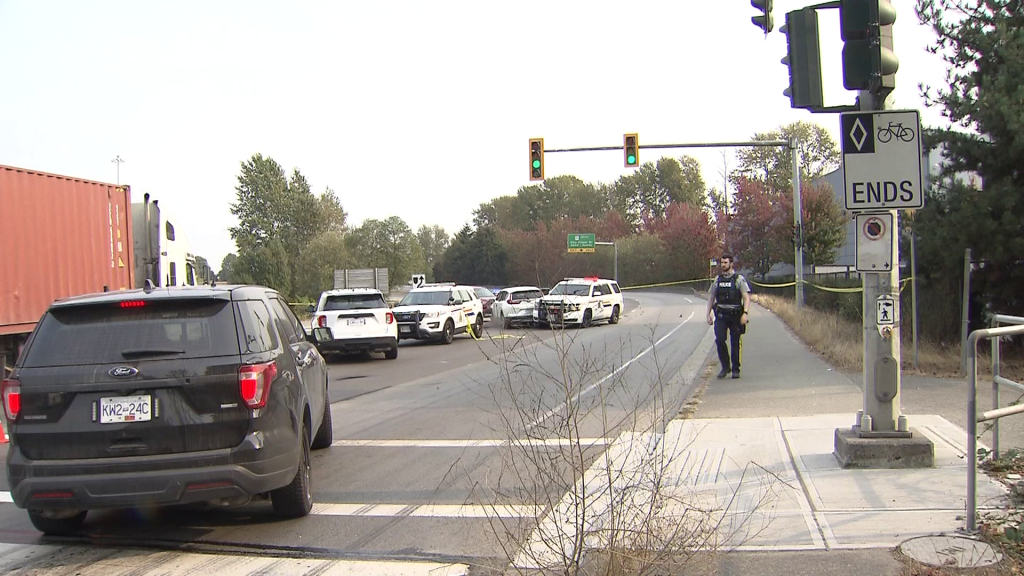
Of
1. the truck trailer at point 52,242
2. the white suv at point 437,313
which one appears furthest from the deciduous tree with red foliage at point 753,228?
the truck trailer at point 52,242

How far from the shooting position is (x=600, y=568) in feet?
13.3

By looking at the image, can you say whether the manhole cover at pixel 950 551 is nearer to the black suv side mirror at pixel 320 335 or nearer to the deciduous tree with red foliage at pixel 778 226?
the black suv side mirror at pixel 320 335

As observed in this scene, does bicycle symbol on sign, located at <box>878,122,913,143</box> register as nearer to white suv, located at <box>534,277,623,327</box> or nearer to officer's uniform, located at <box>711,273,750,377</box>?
officer's uniform, located at <box>711,273,750,377</box>

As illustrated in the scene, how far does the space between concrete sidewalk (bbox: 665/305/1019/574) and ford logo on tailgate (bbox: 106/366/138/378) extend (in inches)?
138

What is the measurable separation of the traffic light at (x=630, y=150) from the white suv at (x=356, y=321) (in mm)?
8615

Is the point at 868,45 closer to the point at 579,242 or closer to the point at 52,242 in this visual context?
the point at 52,242

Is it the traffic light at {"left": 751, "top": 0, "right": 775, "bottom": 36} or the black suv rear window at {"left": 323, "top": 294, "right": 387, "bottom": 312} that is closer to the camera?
the traffic light at {"left": 751, "top": 0, "right": 775, "bottom": 36}

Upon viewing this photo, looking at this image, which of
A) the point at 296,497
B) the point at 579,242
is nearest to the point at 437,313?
the point at 296,497

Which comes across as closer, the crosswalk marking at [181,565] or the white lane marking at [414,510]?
the crosswalk marking at [181,565]

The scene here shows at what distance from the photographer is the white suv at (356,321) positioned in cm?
1823

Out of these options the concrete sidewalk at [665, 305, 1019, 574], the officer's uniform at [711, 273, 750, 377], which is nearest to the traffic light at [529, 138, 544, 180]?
the officer's uniform at [711, 273, 750, 377]

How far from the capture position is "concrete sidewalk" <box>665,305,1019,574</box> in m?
4.76

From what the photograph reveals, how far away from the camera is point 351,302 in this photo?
18703 mm

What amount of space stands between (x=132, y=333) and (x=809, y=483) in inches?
194
